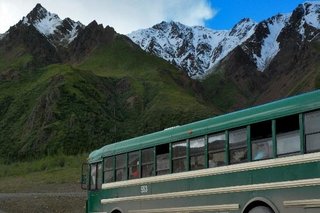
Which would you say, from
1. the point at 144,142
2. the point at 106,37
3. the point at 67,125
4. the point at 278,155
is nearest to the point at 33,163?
the point at 67,125

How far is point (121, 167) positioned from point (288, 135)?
25.9ft

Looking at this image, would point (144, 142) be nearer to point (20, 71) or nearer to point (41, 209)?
point (41, 209)

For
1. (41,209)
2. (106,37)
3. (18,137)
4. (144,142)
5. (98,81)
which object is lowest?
(41,209)

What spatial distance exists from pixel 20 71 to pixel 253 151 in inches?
5048

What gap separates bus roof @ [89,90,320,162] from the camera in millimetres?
11130

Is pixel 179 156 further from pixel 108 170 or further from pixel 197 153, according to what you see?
pixel 108 170

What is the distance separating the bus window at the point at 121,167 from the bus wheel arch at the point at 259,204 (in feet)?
20.3

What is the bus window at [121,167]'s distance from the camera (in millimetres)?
17844

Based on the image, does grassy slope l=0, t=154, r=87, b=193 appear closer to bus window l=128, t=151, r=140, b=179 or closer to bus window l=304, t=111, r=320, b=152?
bus window l=128, t=151, r=140, b=179

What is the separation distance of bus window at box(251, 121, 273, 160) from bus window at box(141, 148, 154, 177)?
455 centimetres

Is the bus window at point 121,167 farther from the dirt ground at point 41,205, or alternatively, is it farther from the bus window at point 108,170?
the dirt ground at point 41,205

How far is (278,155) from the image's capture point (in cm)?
1162

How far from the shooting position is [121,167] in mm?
18172

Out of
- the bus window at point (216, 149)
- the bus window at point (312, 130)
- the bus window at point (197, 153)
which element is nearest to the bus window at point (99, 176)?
the bus window at point (197, 153)
